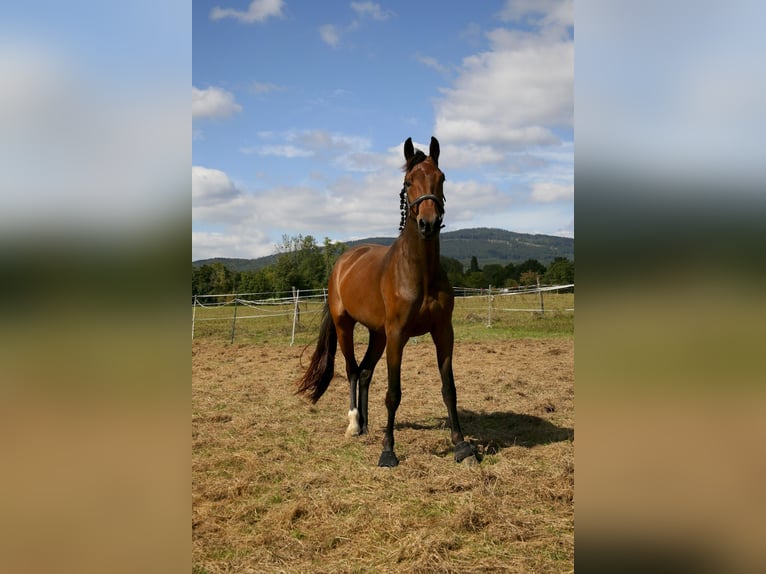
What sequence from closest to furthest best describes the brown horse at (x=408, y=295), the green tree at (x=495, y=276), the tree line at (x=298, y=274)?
the brown horse at (x=408, y=295) < the tree line at (x=298, y=274) < the green tree at (x=495, y=276)

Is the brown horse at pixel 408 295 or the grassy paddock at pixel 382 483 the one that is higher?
the brown horse at pixel 408 295

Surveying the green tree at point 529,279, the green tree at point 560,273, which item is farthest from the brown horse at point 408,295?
the green tree at point 529,279

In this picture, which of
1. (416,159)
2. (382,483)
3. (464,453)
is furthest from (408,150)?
(382,483)

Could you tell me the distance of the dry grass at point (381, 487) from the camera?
296 cm

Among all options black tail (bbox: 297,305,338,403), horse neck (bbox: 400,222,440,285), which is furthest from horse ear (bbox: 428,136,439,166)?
black tail (bbox: 297,305,338,403)

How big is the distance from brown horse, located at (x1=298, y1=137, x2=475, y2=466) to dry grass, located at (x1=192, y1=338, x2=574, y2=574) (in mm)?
489

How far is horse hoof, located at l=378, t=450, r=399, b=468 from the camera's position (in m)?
4.56

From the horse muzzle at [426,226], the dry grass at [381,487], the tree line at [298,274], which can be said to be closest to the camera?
the dry grass at [381,487]

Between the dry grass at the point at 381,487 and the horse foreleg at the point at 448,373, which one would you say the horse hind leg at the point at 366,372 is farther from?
the horse foreleg at the point at 448,373

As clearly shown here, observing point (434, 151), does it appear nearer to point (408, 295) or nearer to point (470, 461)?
point (408, 295)

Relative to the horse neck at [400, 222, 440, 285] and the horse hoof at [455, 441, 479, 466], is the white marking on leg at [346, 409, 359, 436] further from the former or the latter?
the horse neck at [400, 222, 440, 285]

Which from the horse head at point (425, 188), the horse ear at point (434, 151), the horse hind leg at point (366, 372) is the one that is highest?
the horse ear at point (434, 151)

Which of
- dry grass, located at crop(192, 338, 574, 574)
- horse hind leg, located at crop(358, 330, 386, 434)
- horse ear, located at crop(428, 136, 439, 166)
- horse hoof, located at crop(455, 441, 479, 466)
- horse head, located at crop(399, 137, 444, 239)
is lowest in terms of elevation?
dry grass, located at crop(192, 338, 574, 574)
